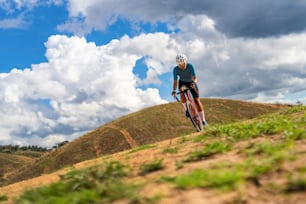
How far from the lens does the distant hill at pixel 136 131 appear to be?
188 ft

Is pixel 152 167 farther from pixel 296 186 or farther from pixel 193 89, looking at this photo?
pixel 193 89

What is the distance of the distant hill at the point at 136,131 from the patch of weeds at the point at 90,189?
48.0 meters

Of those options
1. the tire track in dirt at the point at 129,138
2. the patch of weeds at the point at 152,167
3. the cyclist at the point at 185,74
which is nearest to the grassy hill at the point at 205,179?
the patch of weeds at the point at 152,167

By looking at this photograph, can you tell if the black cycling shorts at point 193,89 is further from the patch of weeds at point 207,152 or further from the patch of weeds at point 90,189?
the patch of weeds at point 90,189

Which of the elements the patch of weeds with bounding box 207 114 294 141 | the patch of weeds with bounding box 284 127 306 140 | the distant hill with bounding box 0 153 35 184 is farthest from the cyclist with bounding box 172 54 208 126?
the distant hill with bounding box 0 153 35 184

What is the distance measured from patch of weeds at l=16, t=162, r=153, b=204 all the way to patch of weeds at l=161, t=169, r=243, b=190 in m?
0.62

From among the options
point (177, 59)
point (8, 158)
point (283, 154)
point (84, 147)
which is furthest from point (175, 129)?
point (8, 158)

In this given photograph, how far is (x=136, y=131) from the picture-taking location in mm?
60750

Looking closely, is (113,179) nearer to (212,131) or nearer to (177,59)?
(212,131)

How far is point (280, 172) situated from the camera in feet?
18.8

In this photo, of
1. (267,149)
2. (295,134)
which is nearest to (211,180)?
(267,149)

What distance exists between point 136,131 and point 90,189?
54673 mm

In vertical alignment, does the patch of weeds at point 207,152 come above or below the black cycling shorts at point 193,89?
below

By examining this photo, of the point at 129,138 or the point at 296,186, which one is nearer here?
the point at 296,186
